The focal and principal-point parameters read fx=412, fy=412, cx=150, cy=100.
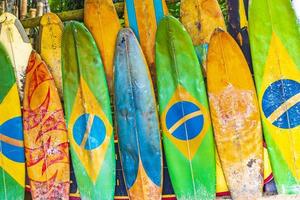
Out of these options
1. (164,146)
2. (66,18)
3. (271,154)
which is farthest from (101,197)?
(66,18)

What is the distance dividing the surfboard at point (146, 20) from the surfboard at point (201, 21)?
0.59ft

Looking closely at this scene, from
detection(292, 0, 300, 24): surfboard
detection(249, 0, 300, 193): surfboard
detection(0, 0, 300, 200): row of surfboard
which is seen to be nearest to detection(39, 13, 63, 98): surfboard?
detection(0, 0, 300, 200): row of surfboard

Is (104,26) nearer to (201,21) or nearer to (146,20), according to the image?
(146,20)

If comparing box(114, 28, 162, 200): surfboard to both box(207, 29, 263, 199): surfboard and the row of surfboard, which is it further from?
box(207, 29, 263, 199): surfboard

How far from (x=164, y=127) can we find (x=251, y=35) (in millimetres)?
837

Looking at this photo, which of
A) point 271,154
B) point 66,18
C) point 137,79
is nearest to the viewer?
point 271,154

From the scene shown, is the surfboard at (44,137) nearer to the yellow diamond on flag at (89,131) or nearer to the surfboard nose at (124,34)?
the yellow diamond on flag at (89,131)

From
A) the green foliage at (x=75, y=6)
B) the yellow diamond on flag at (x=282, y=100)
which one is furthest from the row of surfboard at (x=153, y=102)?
the green foliage at (x=75, y=6)

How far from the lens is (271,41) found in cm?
266

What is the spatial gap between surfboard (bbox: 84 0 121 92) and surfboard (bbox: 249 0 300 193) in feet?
3.13

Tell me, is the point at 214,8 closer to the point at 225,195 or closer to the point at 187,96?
the point at 187,96

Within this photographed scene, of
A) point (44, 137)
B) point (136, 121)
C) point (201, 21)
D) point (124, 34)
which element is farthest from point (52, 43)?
point (201, 21)

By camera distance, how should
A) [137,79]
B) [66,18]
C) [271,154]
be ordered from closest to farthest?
[271,154] → [137,79] → [66,18]

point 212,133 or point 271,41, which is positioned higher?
point 271,41
